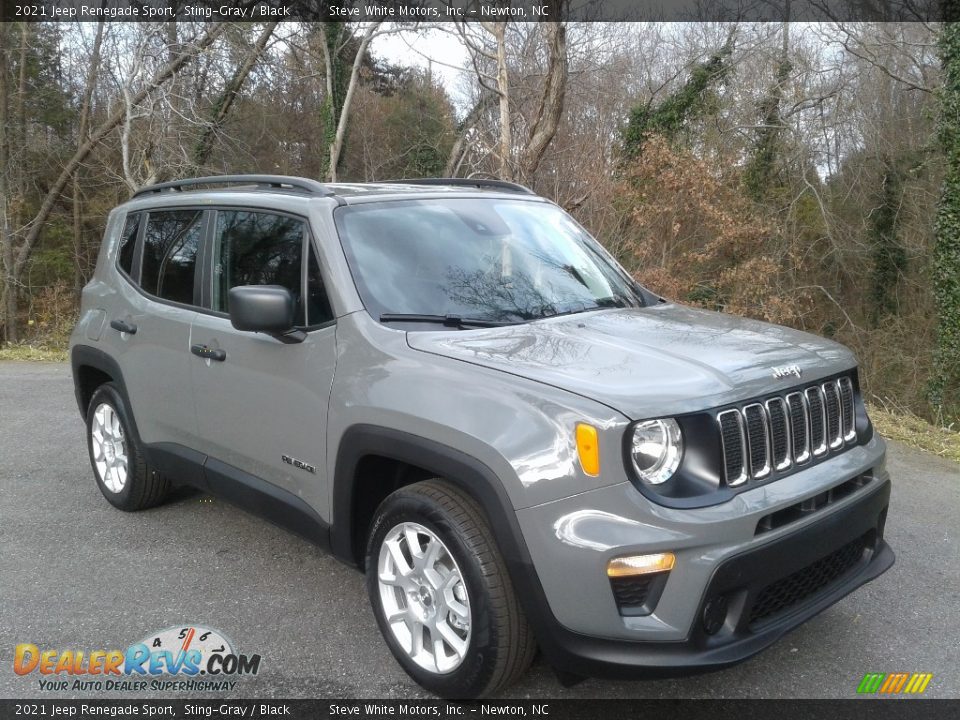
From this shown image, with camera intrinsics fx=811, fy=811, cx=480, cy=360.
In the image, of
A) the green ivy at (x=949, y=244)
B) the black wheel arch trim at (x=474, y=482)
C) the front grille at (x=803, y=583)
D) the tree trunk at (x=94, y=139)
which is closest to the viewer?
the black wheel arch trim at (x=474, y=482)

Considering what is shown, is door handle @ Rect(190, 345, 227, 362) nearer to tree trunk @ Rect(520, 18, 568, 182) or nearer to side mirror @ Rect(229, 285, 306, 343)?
side mirror @ Rect(229, 285, 306, 343)

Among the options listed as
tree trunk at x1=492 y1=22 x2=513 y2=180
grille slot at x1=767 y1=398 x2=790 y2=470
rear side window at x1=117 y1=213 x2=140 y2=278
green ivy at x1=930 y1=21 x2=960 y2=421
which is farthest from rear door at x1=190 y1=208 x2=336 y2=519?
green ivy at x1=930 y1=21 x2=960 y2=421

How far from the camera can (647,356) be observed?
293cm

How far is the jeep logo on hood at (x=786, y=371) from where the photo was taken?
2.90 meters

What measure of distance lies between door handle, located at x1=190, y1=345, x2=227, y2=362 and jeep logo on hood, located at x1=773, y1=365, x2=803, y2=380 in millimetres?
2465

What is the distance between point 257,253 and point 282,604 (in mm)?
1670

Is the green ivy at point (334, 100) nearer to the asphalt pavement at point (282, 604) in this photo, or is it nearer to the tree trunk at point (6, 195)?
the tree trunk at point (6, 195)

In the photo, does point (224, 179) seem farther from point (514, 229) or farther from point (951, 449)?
point (951, 449)

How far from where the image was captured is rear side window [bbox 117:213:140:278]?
489 cm

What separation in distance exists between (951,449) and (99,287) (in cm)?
642

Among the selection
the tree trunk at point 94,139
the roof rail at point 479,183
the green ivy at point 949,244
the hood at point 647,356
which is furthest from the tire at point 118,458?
the tree trunk at point 94,139

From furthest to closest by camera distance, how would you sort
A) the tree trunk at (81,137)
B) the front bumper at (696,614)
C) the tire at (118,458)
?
the tree trunk at (81,137)
the tire at (118,458)
the front bumper at (696,614)

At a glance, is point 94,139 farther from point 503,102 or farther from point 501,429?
point 501,429

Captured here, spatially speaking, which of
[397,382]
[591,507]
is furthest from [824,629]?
[397,382]
